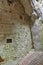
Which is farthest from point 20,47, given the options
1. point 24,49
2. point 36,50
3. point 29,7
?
point 29,7

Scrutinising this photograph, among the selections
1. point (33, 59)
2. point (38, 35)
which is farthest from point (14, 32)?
point (33, 59)

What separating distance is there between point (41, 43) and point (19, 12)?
741 mm

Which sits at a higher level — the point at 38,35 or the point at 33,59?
the point at 38,35

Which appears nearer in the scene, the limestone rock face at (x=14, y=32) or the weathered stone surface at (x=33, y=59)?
the weathered stone surface at (x=33, y=59)

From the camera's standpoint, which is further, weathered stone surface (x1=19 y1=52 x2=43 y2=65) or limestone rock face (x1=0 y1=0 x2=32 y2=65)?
limestone rock face (x1=0 y1=0 x2=32 y2=65)

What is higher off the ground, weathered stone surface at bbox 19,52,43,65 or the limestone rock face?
the limestone rock face

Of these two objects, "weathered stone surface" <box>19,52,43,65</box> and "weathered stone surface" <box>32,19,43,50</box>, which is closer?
"weathered stone surface" <box>19,52,43,65</box>

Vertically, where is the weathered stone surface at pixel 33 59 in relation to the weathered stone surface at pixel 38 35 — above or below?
below

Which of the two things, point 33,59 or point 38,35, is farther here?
point 38,35

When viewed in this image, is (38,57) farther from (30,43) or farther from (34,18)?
(34,18)

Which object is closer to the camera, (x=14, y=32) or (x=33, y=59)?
(x=33, y=59)

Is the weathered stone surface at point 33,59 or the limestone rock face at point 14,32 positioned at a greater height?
the limestone rock face at point 14,32

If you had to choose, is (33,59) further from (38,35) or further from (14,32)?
(14,32)

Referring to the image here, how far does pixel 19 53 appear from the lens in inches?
118
